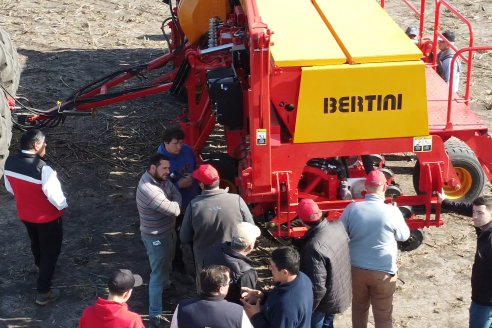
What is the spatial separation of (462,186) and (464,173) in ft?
0.49

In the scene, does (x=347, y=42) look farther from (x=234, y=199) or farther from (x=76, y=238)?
(x=76, y=238)

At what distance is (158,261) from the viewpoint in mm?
6629

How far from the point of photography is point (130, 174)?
9.38 meters

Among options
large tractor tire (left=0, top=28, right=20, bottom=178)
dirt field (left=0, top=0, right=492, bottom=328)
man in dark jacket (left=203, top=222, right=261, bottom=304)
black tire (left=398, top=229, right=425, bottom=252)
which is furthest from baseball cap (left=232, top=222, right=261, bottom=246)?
large tractor tire (left=0, top=28, right=20, bottom=178)

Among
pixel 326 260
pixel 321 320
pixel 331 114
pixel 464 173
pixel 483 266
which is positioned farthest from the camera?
pixel 464 173

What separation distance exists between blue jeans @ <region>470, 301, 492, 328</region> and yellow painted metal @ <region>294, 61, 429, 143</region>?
5.62 feet

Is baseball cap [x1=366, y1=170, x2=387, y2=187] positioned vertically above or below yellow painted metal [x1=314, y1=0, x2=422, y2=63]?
below

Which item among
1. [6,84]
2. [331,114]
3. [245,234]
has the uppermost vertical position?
[331,114]

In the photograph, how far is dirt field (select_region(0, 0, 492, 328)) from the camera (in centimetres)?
704

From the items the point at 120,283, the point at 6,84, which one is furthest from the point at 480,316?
the point at 6,84

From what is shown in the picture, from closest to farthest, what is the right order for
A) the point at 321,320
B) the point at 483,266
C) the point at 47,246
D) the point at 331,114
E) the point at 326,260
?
the point at 326,260 < the point at 483,266 < the point at 321,320 < the point at 331,114 < the point at 47,246

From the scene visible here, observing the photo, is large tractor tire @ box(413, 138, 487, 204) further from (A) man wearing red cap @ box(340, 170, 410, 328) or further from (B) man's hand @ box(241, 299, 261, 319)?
(B) man's hand @ box(241, 299, 261, 319)

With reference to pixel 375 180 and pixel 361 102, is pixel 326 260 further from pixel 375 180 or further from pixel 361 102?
pixel 361 102

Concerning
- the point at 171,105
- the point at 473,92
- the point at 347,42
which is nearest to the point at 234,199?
the point at 347,42
